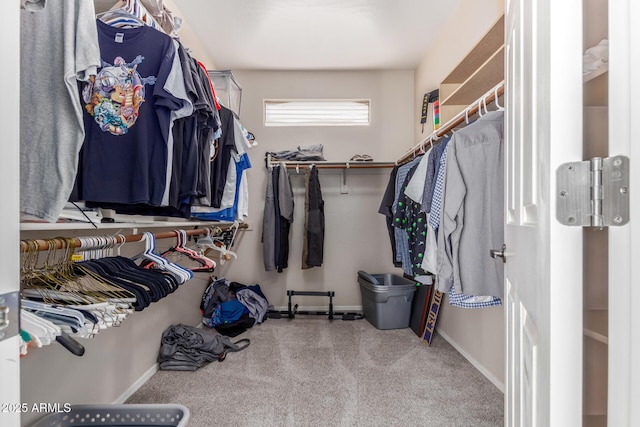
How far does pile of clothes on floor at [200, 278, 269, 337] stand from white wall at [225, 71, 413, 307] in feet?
1.34

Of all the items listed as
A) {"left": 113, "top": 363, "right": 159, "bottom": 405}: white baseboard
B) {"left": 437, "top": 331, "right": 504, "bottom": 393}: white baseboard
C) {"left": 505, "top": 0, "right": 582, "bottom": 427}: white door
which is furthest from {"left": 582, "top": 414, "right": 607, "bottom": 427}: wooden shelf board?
{"left": 113, "top": 363, "right": 159, "bottom": 405}: white baseboard

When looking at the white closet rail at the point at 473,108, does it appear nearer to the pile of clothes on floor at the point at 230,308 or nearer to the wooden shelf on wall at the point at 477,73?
the wooden shelf on wall at the point at 477,73

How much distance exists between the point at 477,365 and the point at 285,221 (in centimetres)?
207

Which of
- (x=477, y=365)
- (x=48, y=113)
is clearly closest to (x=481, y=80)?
(x=477, y=365)

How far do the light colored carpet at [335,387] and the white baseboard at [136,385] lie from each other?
0.03 meters

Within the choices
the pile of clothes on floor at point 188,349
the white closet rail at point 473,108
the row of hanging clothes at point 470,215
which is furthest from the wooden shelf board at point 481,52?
the pile of clothes on floor at point 188,349

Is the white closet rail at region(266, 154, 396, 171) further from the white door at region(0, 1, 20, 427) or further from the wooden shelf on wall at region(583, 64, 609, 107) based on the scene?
the white door at region(0, 1, 20, 427)

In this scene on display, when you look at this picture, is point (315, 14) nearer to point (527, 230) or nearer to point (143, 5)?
point (143, 5)

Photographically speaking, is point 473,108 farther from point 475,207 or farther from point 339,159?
point 339,159

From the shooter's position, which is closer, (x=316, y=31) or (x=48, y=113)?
(x=48, y=113)

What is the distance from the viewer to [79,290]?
0.93 meters

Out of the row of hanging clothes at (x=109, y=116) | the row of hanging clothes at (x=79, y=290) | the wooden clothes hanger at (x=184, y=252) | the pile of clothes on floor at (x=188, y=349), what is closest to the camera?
the row of hanging clothes at (x=79, y=290)

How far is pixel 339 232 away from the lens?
11.7 ft

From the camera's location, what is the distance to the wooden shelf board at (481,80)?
5.10 ft
